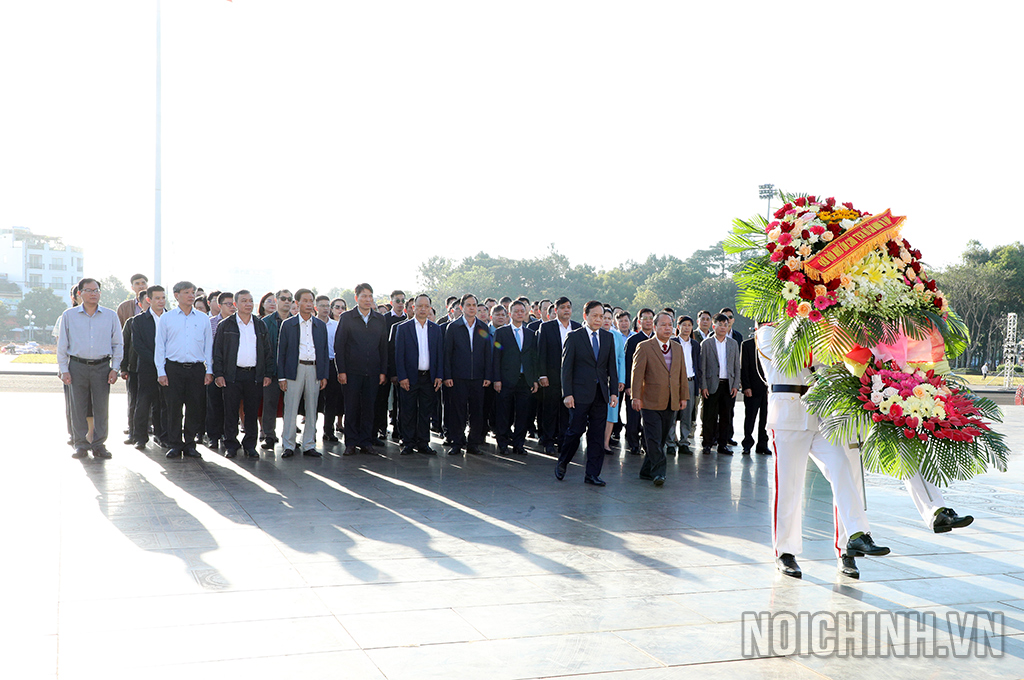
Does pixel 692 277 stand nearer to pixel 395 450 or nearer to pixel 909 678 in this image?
pixel 395 450

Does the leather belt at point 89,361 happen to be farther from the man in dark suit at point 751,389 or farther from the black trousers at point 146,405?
the man in dark suit at point 751,389

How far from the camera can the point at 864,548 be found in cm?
547

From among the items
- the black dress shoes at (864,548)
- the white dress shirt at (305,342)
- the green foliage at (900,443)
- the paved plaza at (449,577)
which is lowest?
the paved plaza at (449,577)

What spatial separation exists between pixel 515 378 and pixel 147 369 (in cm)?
454

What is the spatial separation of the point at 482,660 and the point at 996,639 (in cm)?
265

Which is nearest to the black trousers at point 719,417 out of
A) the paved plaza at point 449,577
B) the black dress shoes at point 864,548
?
the paved plaza at point 449,577

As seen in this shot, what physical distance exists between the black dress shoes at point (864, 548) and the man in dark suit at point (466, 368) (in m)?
6.03

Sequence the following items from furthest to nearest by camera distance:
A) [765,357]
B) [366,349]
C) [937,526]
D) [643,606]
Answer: [366,349], [765,357], [937,526], [643,606]

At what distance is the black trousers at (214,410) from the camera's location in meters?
10.4

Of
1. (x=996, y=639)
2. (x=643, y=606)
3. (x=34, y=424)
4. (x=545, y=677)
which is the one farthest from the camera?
(x=34, y=424)

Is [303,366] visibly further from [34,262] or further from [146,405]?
[34,262]

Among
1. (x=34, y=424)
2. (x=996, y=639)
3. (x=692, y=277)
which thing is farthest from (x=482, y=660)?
(x=692, y=277)

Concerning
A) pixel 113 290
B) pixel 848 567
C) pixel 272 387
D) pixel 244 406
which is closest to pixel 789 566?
pixel 848 567

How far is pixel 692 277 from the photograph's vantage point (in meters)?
83.6
